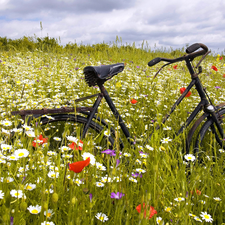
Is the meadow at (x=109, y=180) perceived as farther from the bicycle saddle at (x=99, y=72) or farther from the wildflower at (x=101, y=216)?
the bicycle saddle at (x=99, y=72)

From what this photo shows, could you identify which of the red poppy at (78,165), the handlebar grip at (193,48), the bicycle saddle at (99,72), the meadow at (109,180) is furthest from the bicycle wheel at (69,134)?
the handlebar grip at (193,48)

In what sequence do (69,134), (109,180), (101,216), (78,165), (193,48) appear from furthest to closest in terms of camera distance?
1. (193,48)
2. (69,134)
3. (109,180)
4. (101,216)
5. (78,165)

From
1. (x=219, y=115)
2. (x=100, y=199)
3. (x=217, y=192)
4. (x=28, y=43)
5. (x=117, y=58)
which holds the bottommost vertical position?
(x=217, y=192)

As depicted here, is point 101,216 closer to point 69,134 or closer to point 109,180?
point 109,180

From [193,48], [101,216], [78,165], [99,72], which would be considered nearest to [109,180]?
[101,216]

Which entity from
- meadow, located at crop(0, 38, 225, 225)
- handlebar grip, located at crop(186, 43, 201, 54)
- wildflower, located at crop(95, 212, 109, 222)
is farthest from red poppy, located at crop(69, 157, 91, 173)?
handlebar grip, located at crop(186, 43, 201, 54)

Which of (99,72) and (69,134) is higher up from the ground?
(99,72)

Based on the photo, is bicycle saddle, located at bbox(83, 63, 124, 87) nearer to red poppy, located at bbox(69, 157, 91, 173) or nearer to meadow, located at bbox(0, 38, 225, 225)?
meadow, located at bbox(0, 38, 225, 225)

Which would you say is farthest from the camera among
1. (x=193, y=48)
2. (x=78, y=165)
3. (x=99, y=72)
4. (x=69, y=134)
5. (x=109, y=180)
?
(x=193, y=48)

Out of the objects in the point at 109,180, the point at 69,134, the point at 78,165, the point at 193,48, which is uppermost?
the point at 193,48

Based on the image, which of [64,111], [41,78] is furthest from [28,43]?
[64,111]

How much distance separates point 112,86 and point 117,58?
14.5 feet

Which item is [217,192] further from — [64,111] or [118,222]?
[64,111]

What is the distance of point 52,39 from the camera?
14375mm
